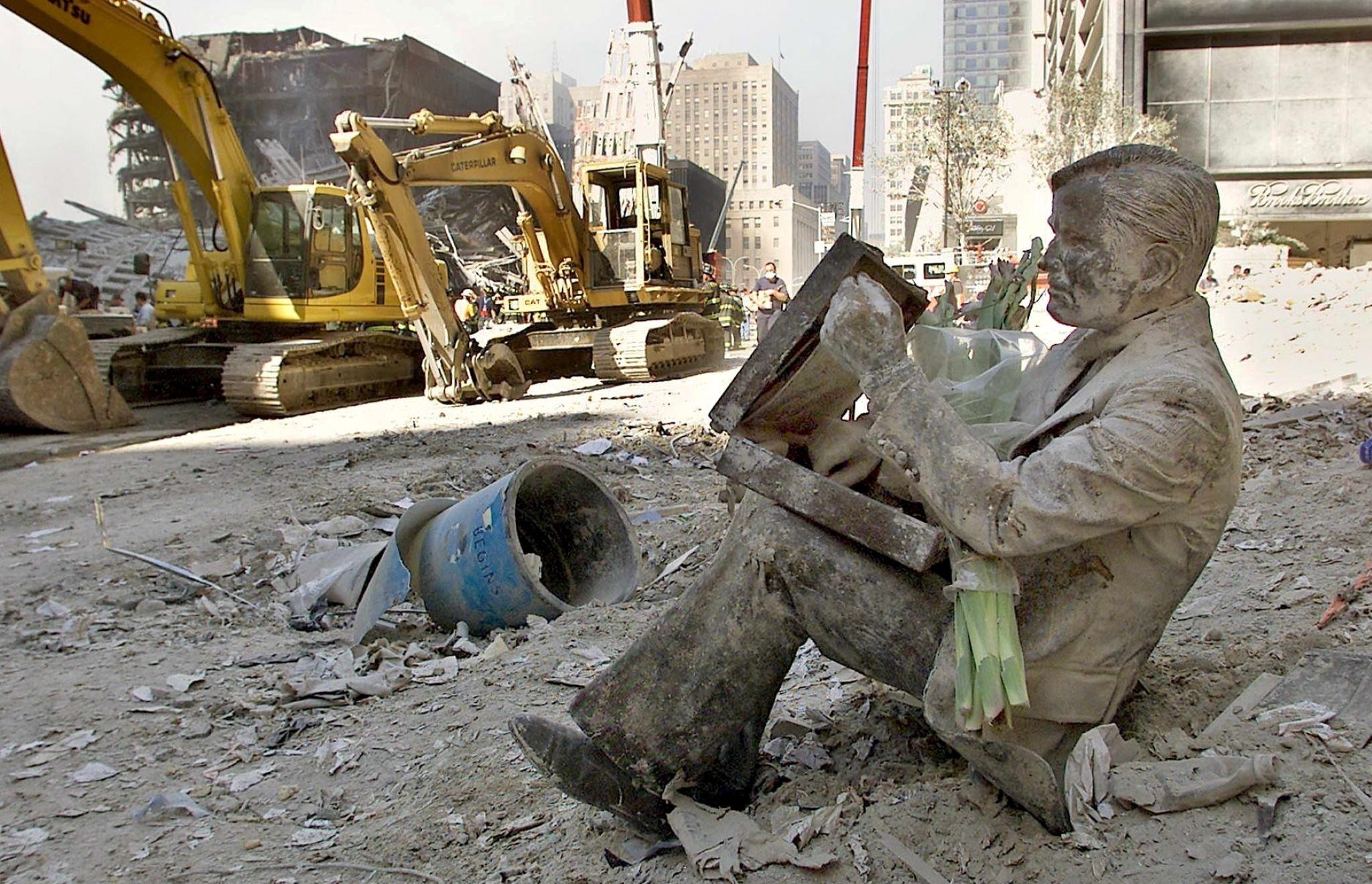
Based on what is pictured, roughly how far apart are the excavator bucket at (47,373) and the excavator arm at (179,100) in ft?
7.37

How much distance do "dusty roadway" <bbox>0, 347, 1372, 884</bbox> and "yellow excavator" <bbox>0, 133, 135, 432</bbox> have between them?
4436 mm

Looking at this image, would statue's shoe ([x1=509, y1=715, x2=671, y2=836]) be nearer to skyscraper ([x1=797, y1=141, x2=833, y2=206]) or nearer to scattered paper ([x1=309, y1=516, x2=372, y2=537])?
scattered paper ([x1=309, y1=516, x2=372, y2=537])

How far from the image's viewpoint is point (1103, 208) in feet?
6.26

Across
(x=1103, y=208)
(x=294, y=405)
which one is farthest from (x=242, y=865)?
(x=294, y=405)

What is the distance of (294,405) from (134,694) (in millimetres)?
7946

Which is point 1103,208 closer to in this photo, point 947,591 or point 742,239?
point 947,591

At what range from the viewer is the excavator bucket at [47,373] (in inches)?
378

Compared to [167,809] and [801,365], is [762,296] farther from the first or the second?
[801,365]

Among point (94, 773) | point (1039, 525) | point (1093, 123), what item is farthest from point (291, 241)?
point (1093, 123)

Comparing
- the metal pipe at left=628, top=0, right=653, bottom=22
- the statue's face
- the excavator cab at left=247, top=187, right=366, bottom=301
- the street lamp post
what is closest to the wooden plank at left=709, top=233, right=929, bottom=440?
the statue's face

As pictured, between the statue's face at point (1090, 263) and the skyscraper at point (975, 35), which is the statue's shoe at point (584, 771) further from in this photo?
the skyscraper at point (975, 35)

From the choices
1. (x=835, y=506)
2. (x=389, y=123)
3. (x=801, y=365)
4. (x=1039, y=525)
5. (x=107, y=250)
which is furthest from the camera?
(x=107, y=250)

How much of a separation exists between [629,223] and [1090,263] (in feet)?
42.9

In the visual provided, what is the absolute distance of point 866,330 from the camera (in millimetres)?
1910
